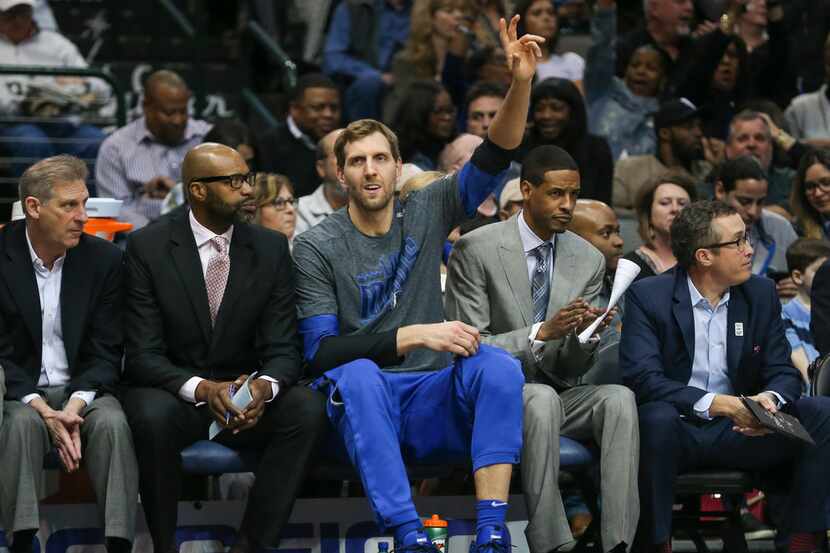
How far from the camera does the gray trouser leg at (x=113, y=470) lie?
250 inches

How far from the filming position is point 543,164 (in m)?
7.20

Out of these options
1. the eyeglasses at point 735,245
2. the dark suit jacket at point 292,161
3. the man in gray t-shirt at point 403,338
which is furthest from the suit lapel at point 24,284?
the dark suit jacket at point 292,161

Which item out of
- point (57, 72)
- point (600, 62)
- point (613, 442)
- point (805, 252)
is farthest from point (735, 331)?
point (57, 72)

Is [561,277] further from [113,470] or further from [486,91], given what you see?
[486,91]

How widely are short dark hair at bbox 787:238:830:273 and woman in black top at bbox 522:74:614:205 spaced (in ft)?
5.05

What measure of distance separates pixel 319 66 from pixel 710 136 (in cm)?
310

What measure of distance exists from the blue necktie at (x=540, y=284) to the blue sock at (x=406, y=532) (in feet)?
4.50

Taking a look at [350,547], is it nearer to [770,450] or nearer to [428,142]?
[770,450]

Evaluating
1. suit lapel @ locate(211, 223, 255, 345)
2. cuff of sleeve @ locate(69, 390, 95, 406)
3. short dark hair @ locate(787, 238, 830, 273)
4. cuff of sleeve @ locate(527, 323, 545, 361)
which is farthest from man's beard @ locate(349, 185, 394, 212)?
short dark hair @ locate(787, 238, 830, 273)

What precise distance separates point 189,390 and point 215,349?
0.80 ft

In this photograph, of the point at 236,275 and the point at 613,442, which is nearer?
the point at 613,442

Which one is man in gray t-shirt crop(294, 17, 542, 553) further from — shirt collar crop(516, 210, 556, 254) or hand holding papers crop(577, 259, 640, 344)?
hand holding papers crop(577, 259, 640, 344)

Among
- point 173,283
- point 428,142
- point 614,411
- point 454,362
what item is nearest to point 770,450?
point 614,411

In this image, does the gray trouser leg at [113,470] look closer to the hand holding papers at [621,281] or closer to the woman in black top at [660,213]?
the hand holding papers at [621,281]
